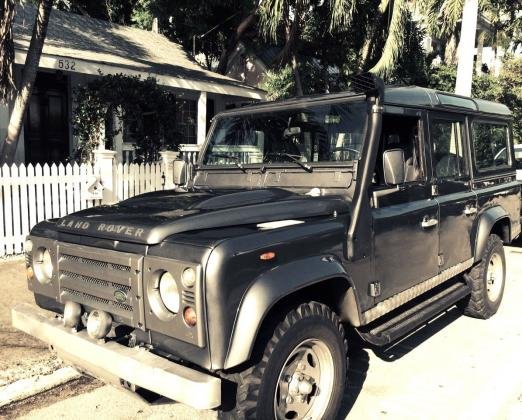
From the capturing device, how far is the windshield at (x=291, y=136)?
3406mm

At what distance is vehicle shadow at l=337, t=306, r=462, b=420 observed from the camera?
3.63 m

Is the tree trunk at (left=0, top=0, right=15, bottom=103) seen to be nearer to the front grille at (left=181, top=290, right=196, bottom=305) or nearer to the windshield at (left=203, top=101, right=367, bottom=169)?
the windshield at (left=203, top=101, right=367, bottom=169)

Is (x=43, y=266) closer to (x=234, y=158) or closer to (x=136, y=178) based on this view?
(x=234, y=158)

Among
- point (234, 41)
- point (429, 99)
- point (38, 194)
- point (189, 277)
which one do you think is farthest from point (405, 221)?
point (234, 41)

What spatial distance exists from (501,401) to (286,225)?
2081 millimetres

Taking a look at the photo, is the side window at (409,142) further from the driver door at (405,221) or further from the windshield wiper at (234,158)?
the windshield wiper at (234,158)

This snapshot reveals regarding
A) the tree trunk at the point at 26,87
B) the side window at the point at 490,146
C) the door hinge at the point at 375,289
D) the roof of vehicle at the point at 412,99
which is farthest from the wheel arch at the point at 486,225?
the tree trunk at the point at 26,87

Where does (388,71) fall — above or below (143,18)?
below

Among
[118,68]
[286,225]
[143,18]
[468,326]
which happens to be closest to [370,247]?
[286,225]

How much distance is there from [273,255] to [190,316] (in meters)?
0.52

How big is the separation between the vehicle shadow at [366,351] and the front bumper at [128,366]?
1385mm

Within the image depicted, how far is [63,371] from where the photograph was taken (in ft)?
12.6

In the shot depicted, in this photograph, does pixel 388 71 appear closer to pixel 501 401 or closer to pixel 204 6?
pixel 204 6

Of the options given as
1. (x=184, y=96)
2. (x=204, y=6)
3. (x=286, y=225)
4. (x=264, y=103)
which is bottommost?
(x=286, y=225)
